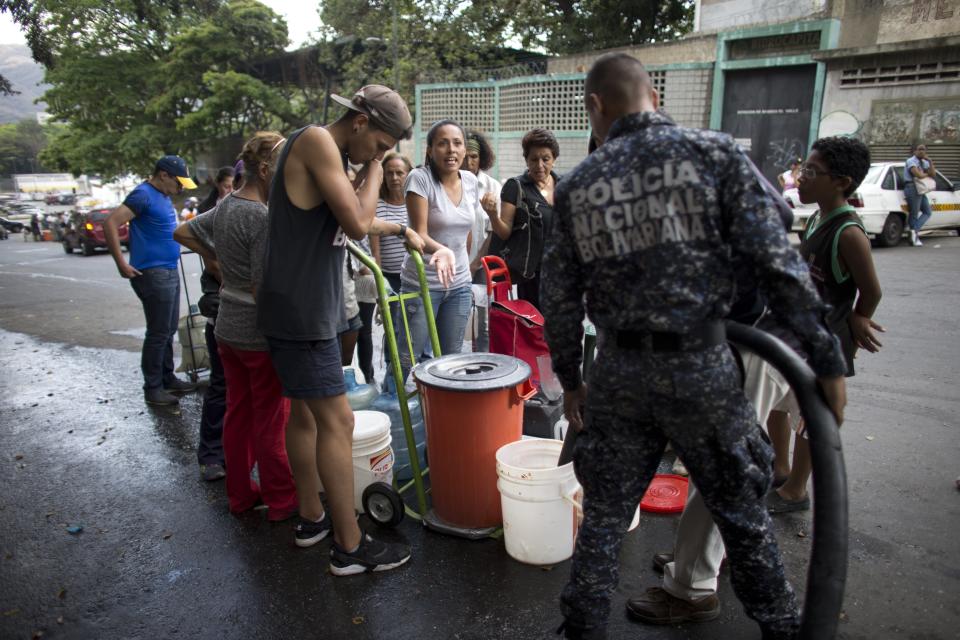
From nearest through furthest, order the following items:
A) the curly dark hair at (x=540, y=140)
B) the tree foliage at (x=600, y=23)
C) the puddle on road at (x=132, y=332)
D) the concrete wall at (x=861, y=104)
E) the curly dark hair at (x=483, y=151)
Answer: the curly dark hair at (x=540, y=140), the curly dark hair at (x=483, y=151), the puddle on road at (x=132, y=332), the concrete wall at (x=861, y=104), the tree foliage at (x=600, y=23)

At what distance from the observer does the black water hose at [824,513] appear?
A: 176 cm

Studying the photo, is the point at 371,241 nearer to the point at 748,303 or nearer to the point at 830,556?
the point at 748,303

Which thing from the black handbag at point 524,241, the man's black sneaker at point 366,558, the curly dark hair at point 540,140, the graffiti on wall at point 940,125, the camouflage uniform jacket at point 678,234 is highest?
the graffiti on wall at point 940,125

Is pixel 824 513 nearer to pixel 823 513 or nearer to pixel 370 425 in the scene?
pixel 823 513

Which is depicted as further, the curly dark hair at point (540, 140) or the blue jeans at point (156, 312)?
the blue jeans at point (156, 312)

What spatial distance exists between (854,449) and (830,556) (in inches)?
100

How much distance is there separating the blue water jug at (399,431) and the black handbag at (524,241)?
3.89ft

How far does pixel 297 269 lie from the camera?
8.14 ft

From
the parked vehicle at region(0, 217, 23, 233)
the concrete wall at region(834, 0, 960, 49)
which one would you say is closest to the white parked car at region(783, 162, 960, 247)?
the concrete wall at region(834, 0, 960, 49)

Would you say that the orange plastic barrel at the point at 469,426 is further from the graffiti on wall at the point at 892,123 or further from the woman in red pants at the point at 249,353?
the graffiti on wall at the point at 892,123

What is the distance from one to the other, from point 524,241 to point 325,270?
6.41ft

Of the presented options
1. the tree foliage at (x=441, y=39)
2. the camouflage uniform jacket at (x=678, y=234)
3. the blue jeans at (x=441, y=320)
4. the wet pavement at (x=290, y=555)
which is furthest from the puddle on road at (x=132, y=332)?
the tree foliage at (x=441, y=39)

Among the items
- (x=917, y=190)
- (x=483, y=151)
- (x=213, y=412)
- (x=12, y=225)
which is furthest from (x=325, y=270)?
(x=12, y=225)

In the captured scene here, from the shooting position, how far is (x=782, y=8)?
648 inches
